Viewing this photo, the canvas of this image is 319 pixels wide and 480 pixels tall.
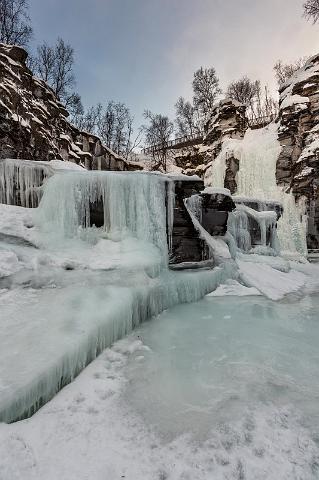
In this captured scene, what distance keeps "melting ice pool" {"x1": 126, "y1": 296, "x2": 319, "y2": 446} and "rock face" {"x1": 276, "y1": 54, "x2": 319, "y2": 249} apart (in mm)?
11678

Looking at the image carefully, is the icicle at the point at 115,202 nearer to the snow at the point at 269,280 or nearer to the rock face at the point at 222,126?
the snow at the point at 269,280

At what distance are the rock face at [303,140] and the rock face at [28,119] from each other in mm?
12117

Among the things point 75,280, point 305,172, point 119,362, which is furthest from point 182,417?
point 305,172

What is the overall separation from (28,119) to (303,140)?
14.4 meters

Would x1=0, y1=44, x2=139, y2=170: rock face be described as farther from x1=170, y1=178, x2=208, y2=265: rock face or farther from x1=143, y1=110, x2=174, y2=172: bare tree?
x1=143, y1=110, x2=174, y2=172: bare tree

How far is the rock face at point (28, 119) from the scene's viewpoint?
10.4m

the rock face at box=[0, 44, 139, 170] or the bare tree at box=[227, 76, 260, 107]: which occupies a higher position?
the bare tree at box=[227, 76, 260, 107]

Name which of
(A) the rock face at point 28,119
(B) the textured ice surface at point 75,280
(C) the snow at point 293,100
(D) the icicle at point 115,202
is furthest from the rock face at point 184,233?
(C) the snow at point 293,100

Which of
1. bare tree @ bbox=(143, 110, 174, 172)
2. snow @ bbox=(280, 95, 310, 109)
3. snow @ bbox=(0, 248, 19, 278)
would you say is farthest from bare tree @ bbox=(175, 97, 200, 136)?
snow @ bbox=(0, 248, 19, 278)

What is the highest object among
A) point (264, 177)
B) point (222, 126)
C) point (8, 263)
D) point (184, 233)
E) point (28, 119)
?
point (222, 126)

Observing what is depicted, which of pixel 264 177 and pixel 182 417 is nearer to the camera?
pixel 182 417

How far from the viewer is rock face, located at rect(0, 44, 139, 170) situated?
10.4 metres

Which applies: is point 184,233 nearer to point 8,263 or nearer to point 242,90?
point 8,263

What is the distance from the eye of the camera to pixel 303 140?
1576cm
